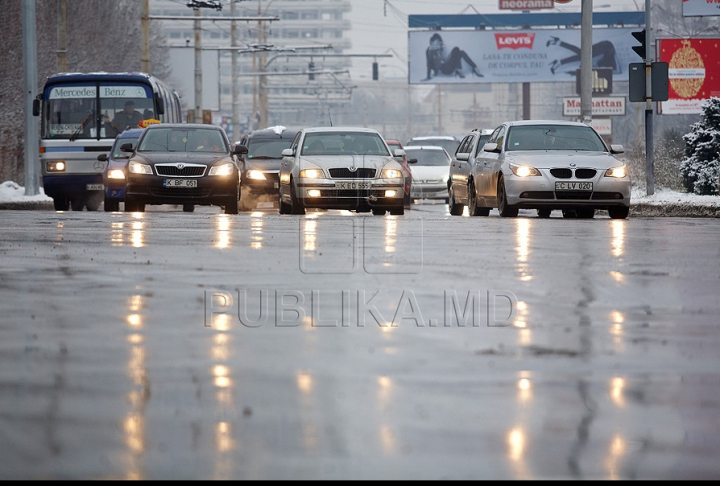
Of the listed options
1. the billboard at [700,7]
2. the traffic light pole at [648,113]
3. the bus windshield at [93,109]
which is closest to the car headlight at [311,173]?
the traffic light pole at [648,113]

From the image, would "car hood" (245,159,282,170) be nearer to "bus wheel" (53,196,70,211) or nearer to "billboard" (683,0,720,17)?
"bus wheel" (53,196,70,211)

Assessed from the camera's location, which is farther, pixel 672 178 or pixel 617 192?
pixel 672 178

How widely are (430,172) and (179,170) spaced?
47.2 ft

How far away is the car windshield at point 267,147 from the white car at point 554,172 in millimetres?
7751

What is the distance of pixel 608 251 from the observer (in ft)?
43.4

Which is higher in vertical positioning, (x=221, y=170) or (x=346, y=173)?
(x=221, y=170)

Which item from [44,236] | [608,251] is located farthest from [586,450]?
[44,236]

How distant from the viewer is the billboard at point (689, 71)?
200 feet

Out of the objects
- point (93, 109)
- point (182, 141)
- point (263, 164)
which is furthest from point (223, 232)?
point (93, 109)

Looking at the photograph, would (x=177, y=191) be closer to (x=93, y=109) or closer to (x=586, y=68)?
(x=93, y=109)

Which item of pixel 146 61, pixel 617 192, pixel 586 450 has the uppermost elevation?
pixel 146 61

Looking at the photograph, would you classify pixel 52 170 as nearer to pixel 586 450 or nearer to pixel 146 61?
pixel 146 61

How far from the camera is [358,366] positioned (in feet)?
21.1

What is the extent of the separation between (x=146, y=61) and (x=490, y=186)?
2790 centimetres
